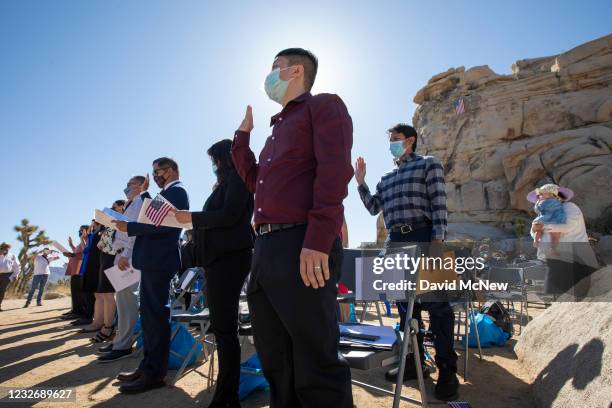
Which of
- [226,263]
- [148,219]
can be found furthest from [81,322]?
[226,263]

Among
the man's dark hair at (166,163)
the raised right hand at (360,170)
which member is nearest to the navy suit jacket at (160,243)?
the man's dark hair at (166,163)

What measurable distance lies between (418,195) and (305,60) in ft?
6.13

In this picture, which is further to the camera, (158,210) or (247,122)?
(158,210)

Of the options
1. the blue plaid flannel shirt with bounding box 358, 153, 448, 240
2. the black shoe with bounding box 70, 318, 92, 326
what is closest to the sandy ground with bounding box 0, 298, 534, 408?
the blue plaid flannel shirt with bounding box 358, 153, 448, 240

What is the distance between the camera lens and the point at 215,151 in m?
2.90

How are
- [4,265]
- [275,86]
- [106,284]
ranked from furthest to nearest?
[4,265], [106,284], [275,86]

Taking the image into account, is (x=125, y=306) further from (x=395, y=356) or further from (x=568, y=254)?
(x=568, y=254)

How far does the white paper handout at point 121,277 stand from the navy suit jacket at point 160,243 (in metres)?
0.72

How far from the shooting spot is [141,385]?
3.03 m

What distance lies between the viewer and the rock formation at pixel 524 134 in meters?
23.1

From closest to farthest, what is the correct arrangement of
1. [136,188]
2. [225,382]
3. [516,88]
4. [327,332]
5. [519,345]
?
1. [327,332]
2. [225,382]
3. [519,345]
4. [136,188]
5. [516,88]

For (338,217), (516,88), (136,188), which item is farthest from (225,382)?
(516,88)

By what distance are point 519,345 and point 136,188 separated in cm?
483

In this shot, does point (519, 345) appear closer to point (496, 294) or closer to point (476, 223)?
point (496, 294)
